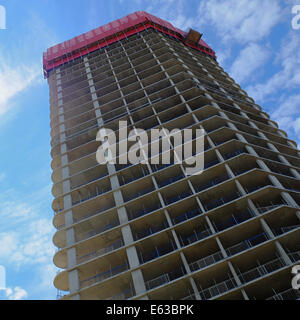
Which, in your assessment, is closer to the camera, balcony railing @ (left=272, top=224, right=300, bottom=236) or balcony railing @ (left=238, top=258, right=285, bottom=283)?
balcony railing @ (left=238, top=258, right=285, bottom=283)

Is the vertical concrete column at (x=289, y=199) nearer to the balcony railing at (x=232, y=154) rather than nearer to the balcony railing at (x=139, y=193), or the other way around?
the balcony railing at (x=232, y=154)

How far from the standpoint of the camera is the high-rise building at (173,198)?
24969 mm

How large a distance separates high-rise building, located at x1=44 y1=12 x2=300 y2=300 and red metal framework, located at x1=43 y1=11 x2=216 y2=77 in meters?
10.4

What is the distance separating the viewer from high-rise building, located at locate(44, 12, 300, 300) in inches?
983

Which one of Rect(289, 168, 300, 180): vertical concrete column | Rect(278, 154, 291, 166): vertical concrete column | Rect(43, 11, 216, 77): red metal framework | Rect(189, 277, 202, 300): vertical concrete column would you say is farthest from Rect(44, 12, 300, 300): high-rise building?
Rect(43, 11, 216, 77): red metal framework

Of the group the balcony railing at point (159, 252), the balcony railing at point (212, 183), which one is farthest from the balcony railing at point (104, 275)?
the balcony railing at point (212, 183)

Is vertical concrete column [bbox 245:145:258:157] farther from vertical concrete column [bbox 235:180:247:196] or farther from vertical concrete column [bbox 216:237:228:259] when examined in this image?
vertical concrete column [bbox 216:237:228:259]

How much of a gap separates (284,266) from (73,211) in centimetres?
1791

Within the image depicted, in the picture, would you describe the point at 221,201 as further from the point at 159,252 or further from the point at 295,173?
the point at 295,173

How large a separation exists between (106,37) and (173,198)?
3576cm

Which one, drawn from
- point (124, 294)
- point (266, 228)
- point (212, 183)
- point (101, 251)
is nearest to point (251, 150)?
point (212, 183)

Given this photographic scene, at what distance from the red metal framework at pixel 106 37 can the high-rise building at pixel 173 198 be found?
1039 cm

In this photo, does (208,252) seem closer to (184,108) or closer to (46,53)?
(184,108)
